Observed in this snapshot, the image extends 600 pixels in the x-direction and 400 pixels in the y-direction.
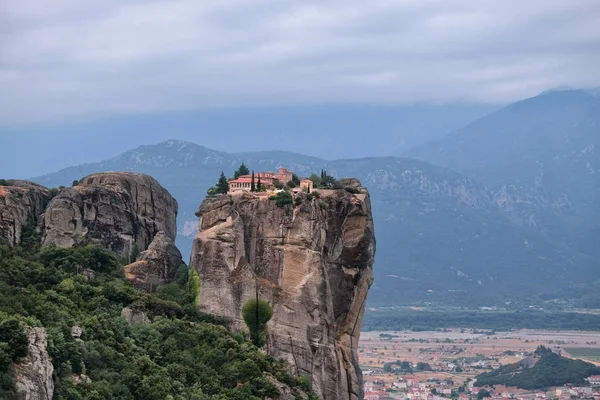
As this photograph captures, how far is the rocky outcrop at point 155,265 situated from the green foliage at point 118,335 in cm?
55

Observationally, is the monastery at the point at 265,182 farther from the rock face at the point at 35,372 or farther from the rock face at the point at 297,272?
the rock face at the point at 35,372

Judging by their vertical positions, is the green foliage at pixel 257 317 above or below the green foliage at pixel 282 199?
below

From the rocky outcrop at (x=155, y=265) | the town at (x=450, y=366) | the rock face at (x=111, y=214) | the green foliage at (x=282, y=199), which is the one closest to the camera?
the green foliage at (x=282, y=199)

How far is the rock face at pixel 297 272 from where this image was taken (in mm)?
57250

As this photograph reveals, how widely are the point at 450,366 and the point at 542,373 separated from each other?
1754 cm

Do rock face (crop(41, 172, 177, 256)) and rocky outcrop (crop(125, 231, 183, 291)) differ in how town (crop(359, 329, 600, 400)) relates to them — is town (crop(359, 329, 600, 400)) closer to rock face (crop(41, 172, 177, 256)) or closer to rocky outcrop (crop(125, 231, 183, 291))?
rock face (crop(41, 172, 177, 256))

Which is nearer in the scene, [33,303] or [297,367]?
[33,303]

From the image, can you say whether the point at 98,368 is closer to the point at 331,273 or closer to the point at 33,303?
the point at 33,303

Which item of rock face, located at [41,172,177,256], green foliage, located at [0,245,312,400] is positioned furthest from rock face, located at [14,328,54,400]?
rock face, located at [41,172,177,256]

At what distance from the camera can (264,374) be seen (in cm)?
5381

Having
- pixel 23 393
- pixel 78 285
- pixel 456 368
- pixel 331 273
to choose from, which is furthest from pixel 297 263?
pixel 456 368

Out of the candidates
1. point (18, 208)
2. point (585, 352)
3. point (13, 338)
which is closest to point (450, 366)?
point (585, 352)

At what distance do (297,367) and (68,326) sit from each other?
35.4 feet

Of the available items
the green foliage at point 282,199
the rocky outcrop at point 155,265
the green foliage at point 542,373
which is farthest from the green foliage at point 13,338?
the green foliage at point 542,373
